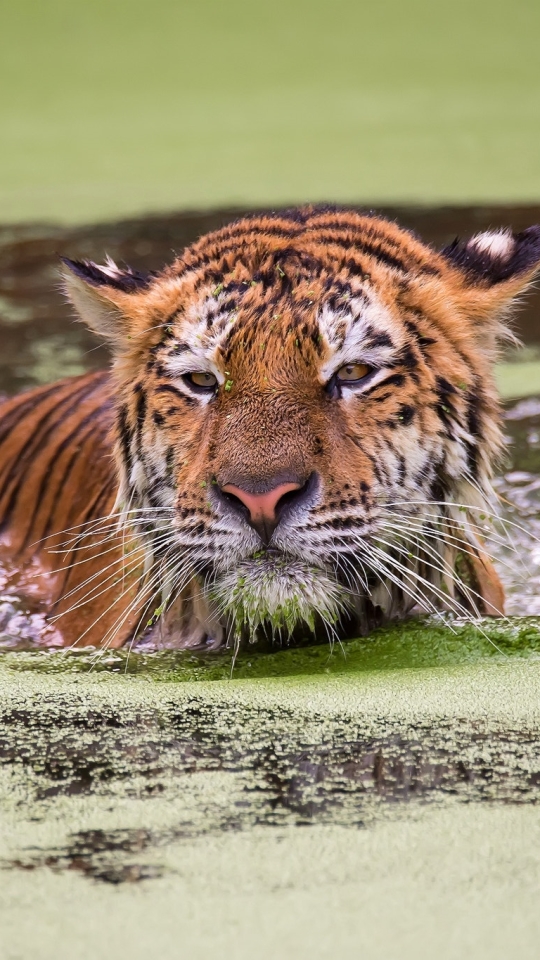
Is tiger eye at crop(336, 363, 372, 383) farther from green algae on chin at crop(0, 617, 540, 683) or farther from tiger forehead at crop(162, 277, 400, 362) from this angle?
green algae on chin at crop(0, 617, 540, 683)

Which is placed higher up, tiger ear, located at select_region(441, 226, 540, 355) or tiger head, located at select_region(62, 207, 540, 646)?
tiger ear, located at select_region(441, 226, 540, 355)

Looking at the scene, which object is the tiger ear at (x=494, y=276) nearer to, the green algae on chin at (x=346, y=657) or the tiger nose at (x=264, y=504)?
the green algae on chin at (x=346, y=657)

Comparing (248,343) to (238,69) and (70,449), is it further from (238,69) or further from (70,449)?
(238,69)

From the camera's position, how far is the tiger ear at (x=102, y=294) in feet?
7.84

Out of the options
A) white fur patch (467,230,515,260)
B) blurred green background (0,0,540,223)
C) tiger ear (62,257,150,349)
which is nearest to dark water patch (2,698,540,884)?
tiger ear (62,257,150,349)

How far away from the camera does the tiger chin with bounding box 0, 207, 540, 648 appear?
2.01 meters

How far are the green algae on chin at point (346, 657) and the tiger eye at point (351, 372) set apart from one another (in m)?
0.41

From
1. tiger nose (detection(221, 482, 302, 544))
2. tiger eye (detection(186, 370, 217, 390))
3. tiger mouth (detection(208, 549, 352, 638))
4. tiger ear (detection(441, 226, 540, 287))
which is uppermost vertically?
tiger ear (detection(441, 226, 540, 287))

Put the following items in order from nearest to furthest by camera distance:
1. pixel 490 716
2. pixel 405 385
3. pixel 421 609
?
pixel 490 716 < pixel 405 385 < pixel 421 609

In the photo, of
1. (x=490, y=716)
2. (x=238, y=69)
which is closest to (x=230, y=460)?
(x=490, y=716)

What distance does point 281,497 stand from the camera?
6.31 feet

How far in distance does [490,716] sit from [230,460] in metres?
0.50

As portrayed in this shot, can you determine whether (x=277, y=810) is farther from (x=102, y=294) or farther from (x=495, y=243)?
(x=495, y=243)

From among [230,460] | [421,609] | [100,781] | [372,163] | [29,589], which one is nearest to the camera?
[100,781]
